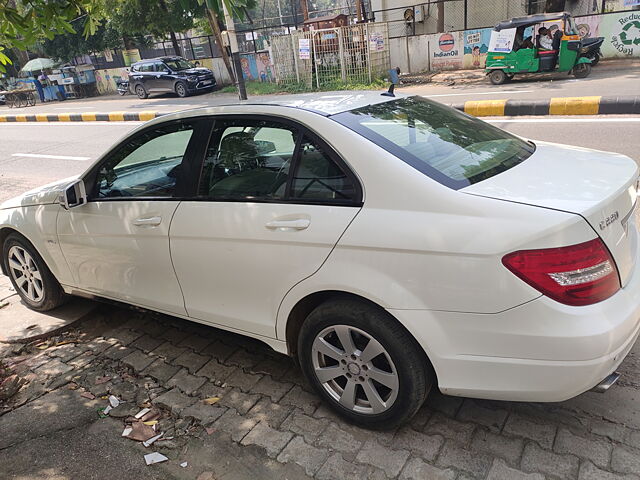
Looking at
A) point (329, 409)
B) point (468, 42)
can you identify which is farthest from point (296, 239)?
point (468, 42)

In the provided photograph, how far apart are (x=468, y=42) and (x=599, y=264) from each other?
719 inches

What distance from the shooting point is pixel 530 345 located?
6.21 feet

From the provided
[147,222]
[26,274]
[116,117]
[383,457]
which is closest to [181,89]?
[116,117]

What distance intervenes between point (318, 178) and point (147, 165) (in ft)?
4.87

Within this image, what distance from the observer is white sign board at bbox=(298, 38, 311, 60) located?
53.4 feet

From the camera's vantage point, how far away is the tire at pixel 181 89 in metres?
20.9

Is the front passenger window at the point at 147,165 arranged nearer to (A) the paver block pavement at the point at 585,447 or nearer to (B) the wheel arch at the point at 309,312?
(B) the wheel arch at the point at 309,312

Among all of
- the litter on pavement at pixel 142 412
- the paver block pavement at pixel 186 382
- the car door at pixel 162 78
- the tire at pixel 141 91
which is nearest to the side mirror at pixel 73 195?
the paver block pavement at pixel 186 382

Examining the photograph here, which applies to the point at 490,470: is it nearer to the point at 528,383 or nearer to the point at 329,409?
the point at 528,383

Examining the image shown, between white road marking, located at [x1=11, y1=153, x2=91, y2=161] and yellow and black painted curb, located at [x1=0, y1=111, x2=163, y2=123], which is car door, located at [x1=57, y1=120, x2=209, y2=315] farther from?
yellow and black painted curb, located at [x1=0, y1=111, x2=163, y2=123]

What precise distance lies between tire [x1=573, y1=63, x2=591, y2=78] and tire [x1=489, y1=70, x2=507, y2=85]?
182 cm

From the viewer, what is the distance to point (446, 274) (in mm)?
1956

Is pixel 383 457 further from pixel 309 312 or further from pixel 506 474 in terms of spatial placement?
pixel 309 312

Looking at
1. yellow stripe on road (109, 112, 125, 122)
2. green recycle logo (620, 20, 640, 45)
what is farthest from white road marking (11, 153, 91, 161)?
green recycle logo (620, 20, 640, 45)
